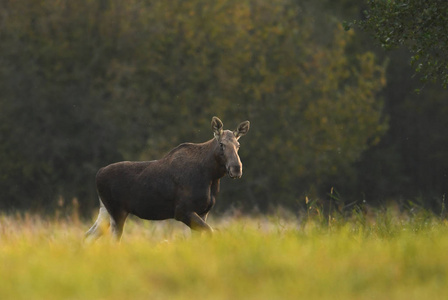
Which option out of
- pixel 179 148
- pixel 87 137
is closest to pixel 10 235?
pixel 179 148

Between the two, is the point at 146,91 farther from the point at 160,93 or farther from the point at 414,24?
the point at 414,24

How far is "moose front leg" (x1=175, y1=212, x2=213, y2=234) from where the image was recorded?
1234 centimetres

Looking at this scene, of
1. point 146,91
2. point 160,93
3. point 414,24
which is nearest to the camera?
point 414,24

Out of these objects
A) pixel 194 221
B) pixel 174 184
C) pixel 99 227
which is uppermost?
pixel 174 184

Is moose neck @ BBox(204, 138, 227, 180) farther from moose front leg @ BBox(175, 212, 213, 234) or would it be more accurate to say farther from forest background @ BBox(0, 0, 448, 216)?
forest background @ BBox(0, 0, 448, 216)

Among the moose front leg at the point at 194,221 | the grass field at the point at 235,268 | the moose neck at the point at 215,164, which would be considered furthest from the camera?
the moose neck at the point at 215,164

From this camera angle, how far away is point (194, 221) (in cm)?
1256

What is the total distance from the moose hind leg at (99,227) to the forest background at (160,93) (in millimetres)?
13834

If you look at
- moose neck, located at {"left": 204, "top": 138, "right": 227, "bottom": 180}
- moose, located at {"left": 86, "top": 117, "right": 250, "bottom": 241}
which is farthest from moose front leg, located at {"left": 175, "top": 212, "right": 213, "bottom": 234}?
moose neck, located at {"left": 204, "top": 138, "right": 227, "bottom": 180}

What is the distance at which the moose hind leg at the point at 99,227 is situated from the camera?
43.7ft

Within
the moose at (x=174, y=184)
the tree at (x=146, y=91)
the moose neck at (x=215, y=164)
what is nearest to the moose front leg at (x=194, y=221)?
the moose at (x=174, y=184)

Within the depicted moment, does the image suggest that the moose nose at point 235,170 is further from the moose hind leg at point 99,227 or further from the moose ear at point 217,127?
the moose hind leg at point 99,227

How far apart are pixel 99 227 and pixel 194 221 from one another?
71.6 inches

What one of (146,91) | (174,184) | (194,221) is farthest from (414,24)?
(146,91)
